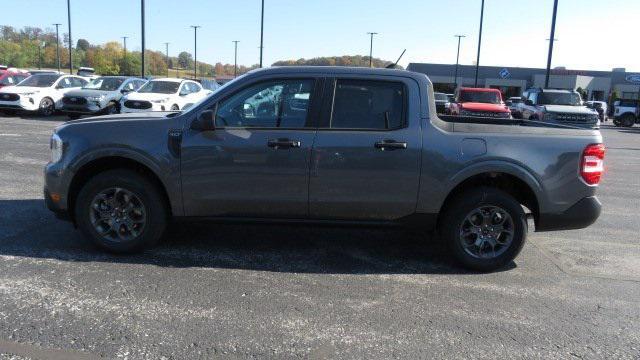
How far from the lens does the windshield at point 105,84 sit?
21.4 metres

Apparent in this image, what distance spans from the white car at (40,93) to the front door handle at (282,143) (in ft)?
63.3

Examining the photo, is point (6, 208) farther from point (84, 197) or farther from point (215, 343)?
point (215, 343)

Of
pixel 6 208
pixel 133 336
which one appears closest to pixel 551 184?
pixel 133 336

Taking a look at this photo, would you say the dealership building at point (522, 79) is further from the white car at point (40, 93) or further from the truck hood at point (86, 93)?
the truck hood at point (86, 93)

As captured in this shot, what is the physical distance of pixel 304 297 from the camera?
4152 mm

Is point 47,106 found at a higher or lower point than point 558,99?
lower

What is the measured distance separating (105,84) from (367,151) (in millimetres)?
19633

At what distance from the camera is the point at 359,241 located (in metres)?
5.74

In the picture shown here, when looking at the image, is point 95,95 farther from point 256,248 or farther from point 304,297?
point 304,297

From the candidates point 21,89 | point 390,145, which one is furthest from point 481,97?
point 21,89

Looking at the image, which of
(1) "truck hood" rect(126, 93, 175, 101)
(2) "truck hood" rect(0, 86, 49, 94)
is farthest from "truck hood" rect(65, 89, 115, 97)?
(1) "truck hood" rect(126, 93, 175, 101)

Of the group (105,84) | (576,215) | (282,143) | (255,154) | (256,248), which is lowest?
(256,248)

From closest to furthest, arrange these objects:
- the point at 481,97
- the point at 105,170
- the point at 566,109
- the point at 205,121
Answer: the point at 205,121
the point at 105,170
the point at 566,109
the point at 481,97

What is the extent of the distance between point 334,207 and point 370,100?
1.05 meters
